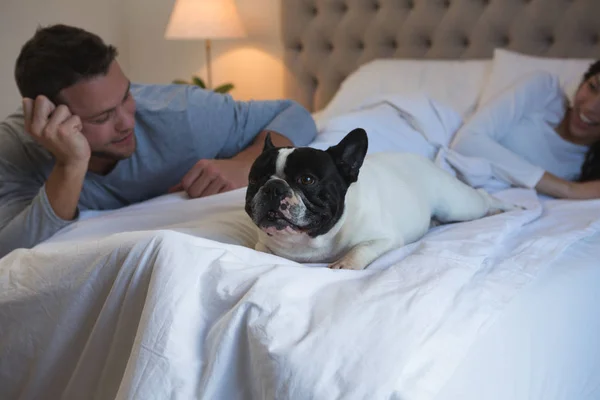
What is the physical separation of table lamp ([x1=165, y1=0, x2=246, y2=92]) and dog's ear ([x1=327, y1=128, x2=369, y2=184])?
2.02 m

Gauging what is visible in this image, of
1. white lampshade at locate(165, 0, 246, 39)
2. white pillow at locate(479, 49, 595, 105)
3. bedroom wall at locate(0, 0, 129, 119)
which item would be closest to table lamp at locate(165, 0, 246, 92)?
white lampshade at locate(165, 0, 246, 39)

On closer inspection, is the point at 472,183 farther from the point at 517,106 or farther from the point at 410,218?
the point at 410,218

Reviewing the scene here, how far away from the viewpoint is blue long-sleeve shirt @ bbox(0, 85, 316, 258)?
135 cm

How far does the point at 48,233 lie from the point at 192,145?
45 cm

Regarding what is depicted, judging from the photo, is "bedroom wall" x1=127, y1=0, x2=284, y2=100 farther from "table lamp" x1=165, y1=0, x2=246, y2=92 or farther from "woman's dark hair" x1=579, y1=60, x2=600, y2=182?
"woman's dark hair" x1=579, y1=60, x2=600, y2=182

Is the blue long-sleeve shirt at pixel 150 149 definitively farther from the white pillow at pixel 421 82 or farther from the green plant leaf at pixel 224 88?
the green plant leaf at pixel 224 88

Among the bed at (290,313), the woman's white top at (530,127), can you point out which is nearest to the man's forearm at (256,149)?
the bed at (290,313)

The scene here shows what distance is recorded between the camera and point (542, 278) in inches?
40.9

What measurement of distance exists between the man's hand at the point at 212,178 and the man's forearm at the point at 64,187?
0.93 ft

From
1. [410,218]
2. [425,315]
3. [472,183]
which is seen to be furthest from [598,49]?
[425,315]

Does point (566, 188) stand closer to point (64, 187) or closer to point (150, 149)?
point (150, 149)

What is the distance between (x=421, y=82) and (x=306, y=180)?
1.55 metres

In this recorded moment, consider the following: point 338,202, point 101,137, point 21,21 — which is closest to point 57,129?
point 101,137

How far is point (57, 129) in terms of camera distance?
4.19 feet
